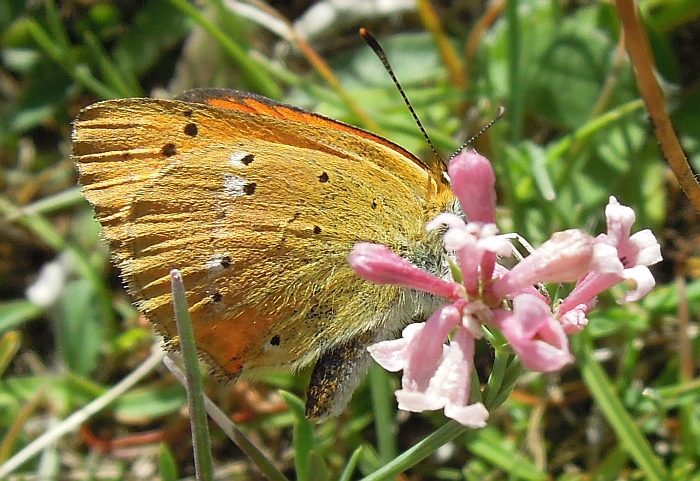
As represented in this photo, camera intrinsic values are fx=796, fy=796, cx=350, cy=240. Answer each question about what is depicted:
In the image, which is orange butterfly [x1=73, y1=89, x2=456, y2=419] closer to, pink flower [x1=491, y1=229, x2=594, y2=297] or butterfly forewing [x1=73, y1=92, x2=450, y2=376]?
butterfly forewing [x1=73, y1=92, x2=450, y2=376]

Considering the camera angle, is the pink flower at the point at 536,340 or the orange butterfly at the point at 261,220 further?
the orange butterfly at the point at 261,220

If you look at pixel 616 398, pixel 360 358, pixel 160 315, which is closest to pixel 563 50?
pixel 616 398

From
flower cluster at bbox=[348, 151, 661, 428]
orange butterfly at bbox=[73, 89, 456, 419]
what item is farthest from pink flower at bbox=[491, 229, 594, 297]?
orange butterfly at bbox=[73, 89, 456, 419]

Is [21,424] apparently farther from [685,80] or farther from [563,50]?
[685,80]

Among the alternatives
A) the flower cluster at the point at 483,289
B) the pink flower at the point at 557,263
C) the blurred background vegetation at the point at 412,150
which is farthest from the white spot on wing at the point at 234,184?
the pink flower at the point at 557,263

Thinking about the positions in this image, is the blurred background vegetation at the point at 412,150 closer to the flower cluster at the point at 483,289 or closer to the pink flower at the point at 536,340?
the flower cluster at the point at 483,289

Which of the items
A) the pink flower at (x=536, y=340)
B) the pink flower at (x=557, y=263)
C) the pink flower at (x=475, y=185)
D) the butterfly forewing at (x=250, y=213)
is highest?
the butterfly forewing at (x=250, y=213)

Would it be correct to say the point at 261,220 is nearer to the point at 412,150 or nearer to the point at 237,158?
the point at 237,158

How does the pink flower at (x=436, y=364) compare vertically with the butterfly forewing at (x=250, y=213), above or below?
below

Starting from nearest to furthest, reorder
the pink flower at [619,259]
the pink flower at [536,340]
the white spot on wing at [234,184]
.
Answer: the pink flower at [536,340]
the pink flower at [619,259]
the white spot on wing at [234,184]
